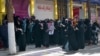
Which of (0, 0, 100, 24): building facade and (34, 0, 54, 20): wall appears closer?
(0, 0, 100, 24): building facade

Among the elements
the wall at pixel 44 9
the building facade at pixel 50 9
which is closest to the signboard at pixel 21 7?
the building facade at pixel 50 9

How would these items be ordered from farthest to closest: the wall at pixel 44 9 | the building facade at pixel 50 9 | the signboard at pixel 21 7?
the wall at pixel 44 9, the building facade at pixel 50 9, the signboard at pixel 21 7

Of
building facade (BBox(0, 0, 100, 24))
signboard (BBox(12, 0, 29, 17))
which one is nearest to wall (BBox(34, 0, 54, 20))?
building facade (BBox(0, 0, 100, 24))

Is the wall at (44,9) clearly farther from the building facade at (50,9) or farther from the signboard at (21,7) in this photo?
the signboard at (21,7)

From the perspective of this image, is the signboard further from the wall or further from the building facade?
the wall

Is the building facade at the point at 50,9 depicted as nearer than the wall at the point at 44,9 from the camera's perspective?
Yes

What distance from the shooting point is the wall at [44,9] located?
81.6 ft

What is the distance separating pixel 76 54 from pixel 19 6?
7695 mm

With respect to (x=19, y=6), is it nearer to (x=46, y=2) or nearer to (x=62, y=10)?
(x=46, y=2)

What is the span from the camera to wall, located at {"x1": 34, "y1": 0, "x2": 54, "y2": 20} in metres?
24.9

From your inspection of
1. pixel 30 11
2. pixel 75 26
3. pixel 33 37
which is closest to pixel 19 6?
pixel 30 11

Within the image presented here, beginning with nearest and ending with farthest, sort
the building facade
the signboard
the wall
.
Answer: the signboard
the building facade
the wall

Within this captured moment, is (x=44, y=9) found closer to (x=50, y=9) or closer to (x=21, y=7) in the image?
(x=50, y=9)

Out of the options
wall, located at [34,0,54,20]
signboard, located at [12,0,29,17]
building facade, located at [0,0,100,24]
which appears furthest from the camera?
wall, located at [34,0,54,20]
